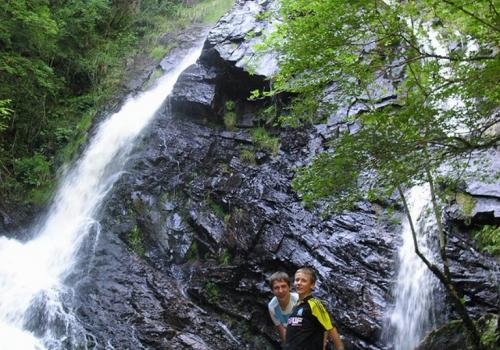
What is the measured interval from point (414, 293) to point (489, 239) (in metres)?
1.48

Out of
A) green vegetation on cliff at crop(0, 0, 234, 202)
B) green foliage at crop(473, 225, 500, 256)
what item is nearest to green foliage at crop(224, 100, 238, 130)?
green vegetation on cliff at crop(0, 0, 234, 202)

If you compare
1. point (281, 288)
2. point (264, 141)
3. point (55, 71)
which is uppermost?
point (55, 71)

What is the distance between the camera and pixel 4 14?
1198 cm

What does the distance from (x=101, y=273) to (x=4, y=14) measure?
8.01 metres

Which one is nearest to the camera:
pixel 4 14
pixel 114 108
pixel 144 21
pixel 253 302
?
pixel 253 302

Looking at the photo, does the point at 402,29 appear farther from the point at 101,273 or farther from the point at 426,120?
the point at 101,273

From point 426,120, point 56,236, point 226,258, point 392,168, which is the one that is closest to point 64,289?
point 56,236

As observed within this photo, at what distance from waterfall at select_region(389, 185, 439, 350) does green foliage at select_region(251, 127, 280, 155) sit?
3667mm

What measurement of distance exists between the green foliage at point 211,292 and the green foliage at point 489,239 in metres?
4.68

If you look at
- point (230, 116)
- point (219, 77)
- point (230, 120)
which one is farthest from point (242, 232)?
point (219, 77)

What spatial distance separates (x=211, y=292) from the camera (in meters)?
8.52

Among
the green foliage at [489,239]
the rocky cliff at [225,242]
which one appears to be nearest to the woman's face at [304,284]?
the rocky cliff at [225,242]

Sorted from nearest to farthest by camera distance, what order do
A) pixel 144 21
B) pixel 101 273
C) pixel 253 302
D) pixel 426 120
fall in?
pixel 426 120 → pixel 253 302 → pixel 101 273 → pixel 144 21

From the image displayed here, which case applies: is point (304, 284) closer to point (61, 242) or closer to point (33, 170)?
point (61, 242)
